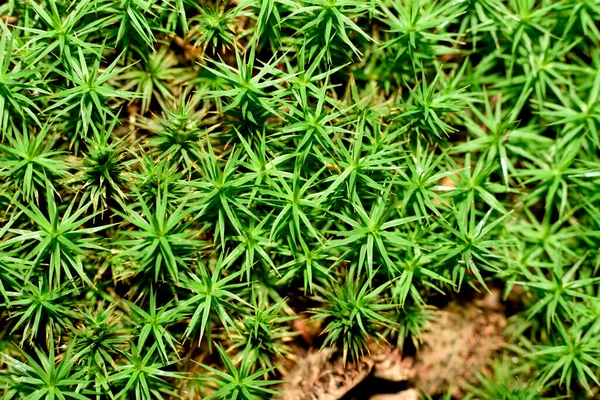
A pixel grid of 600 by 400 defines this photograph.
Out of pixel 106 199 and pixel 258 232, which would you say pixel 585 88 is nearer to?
pixel 258 232

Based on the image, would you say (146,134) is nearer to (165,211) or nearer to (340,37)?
(165,211)

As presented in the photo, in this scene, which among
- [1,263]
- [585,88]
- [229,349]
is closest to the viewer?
[1,263]

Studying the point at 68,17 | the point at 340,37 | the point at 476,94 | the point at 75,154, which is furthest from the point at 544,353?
the point at 68,17

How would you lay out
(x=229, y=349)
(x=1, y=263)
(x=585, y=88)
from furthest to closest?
(x=585, y=88) < (x=229, y=349) < (x=1, y=263)

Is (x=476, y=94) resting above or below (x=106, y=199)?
above

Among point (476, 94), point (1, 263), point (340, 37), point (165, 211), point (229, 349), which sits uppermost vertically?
point (340, 37)

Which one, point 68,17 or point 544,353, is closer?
point 68,17

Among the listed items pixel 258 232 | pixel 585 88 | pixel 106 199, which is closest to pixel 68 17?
pixel 106 199
